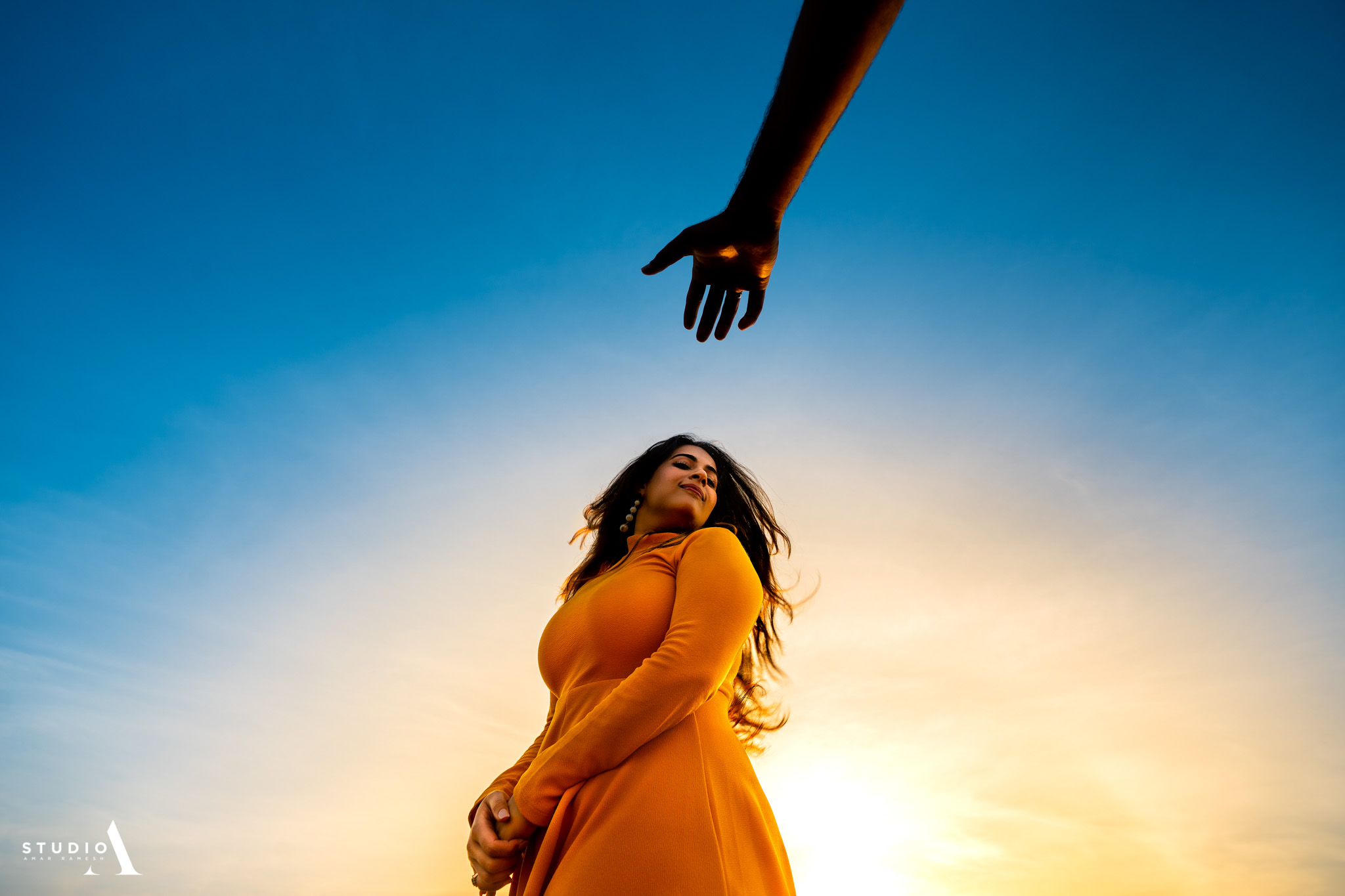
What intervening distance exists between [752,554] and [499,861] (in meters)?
1.57

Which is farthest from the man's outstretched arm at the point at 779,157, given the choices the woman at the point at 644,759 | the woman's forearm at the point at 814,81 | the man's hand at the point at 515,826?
the man's hand at the point at 515,826

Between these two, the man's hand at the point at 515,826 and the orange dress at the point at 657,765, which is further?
the man's hand at the point at 515,826

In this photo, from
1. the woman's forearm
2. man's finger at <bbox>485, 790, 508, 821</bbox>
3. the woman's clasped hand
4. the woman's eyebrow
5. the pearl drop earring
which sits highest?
the woman's eyebrow

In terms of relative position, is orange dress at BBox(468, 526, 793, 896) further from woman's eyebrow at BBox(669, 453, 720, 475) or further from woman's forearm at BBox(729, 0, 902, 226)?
woman's forearm at BBox(729, 0, 902, 226)

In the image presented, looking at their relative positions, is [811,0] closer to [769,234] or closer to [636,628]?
[769,234]

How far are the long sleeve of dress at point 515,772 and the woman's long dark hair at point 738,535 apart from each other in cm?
62

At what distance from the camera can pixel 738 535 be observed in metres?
3.21

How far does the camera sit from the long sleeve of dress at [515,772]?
225 centimetres

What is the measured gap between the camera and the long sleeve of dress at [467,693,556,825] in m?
2.25

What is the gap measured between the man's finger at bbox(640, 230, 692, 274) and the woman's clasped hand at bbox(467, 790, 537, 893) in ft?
5.08

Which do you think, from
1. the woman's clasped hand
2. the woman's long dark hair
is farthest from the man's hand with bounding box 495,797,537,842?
the woman's long dark hair

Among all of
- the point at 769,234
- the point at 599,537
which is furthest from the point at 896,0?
the point at 599,537

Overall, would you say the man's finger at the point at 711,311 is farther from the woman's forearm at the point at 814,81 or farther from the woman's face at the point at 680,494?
the woman's face at the point at 680,494

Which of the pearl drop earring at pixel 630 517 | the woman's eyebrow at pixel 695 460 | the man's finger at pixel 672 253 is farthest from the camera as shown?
the pearl drop earring at pixel 630 517
